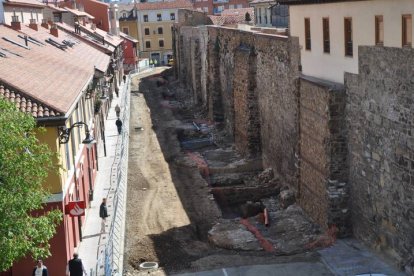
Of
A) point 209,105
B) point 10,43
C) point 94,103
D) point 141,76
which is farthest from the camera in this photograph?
point 141,76

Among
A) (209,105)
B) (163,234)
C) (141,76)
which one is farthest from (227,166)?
(141,76)

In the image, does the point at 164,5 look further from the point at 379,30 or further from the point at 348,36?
the point at 379,30

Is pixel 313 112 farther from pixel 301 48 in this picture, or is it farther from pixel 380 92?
pixel 380 92

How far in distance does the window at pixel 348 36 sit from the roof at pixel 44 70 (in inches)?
336

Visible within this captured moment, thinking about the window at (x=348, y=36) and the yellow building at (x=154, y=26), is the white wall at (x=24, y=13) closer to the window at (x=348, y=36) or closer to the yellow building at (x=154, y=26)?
the window at (x=348, y=36)

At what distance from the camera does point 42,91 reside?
20188 millimetres

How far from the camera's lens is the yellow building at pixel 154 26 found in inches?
3958

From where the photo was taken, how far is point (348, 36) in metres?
20.6

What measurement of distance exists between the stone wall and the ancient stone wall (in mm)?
418

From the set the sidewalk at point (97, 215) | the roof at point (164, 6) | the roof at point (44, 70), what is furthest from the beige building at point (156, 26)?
the roof at point (44, 70)

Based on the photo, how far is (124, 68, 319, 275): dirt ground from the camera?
20547mm

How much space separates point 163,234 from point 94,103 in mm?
13423

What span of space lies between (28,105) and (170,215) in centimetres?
881

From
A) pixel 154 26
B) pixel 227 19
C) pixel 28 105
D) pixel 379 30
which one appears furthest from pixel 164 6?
pixel 379 30
